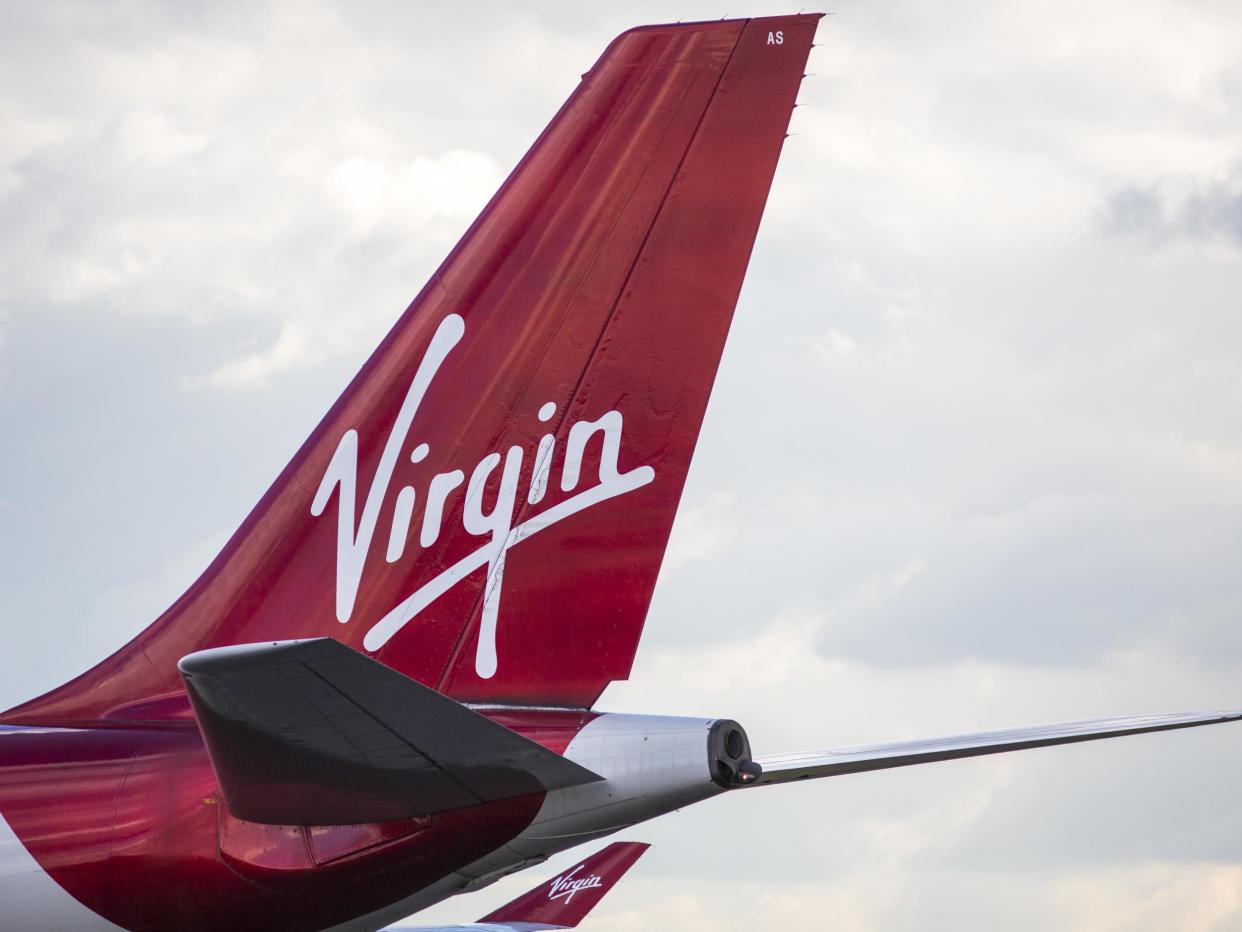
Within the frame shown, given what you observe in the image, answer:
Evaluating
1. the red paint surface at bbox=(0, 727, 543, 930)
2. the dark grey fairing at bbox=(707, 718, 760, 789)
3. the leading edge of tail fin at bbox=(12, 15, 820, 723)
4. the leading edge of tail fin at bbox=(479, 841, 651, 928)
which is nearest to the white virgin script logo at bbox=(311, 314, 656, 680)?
the leading edge of tail fin at bbox=(12, 15, 820, 723)

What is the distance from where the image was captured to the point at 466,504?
12.1 metres

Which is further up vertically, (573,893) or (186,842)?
(186,842)

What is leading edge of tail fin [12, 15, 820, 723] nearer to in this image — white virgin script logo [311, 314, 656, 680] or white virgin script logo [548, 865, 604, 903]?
white virgin script logo [311, 314, 656, 680]

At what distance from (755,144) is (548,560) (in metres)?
3.56

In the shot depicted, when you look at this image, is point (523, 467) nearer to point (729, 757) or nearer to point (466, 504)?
point (466, 504)

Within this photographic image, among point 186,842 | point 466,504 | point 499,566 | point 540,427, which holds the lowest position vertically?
point 186,842

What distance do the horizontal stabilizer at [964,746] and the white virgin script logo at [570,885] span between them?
37.8 feet

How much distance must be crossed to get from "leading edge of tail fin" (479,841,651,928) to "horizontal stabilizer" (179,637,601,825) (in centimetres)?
1220

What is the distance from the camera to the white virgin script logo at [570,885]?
2167 cm

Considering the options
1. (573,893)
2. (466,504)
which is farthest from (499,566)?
(573,893)

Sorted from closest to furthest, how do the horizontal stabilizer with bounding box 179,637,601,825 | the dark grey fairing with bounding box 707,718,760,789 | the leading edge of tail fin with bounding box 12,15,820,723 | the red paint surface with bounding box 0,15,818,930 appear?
the horizontal stabilizer with bounding box 179,637,601,825 → the dark grey fairing with bounding box 707,718,760,789 → the red paint surface with bounding box 0,15,818,930 → the leading edge of tail fin with bounding box 12,15,820,723

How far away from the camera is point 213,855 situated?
35.1 ft

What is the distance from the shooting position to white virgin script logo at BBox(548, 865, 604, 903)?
71.1ft

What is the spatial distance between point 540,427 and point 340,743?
4.37m
